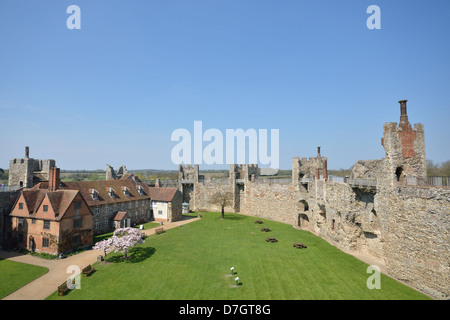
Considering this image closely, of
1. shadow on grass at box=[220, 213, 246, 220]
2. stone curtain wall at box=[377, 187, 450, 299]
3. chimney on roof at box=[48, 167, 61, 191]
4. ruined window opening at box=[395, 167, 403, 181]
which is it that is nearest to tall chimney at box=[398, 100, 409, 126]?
ruined window opening at box=[395, 167, 403, 181]

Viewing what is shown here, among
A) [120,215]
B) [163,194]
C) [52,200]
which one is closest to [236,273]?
[52,200]

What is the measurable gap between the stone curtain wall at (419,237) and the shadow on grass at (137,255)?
23.6m

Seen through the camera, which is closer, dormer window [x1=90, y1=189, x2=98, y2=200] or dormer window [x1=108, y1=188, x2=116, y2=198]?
dormer window [x1=90, y1=189, x2=98, y2=200]

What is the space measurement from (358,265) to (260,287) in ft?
35.5

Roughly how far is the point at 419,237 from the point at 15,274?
33991 mm

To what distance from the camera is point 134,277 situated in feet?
67.7

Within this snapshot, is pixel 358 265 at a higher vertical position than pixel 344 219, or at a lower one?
lower

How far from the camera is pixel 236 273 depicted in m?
21.6

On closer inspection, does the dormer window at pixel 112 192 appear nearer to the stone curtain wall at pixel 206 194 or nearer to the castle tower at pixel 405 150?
A: the stone curtain wall at pixel 206 194

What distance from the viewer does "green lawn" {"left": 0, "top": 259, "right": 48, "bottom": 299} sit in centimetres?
1912

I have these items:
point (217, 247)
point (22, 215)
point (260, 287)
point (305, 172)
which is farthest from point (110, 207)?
point (305, 172)

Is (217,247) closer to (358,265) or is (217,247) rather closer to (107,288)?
(107,288)

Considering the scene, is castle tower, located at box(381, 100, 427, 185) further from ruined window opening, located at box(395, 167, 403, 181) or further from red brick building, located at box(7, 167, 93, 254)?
red brick building, located at box(7, 167, 93, 254)

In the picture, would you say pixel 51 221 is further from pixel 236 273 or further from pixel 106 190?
pixel 236 273
